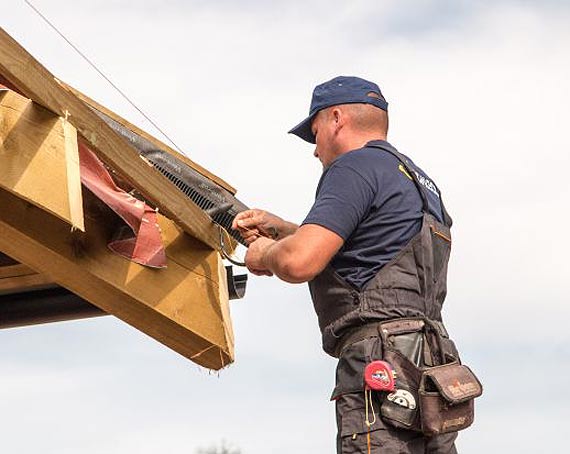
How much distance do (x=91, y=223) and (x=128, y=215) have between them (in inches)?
7.2

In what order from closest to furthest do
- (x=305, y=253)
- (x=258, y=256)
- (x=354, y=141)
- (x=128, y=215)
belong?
1. (x=305, y=253)
2. (x=258, y=256)
3. (x=354, y=141)
4. (x=128, y=215)

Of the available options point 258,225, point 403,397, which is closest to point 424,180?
point 258,225

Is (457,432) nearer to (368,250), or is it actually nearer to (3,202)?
(368,250)

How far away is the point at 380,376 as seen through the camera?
4.24 metres

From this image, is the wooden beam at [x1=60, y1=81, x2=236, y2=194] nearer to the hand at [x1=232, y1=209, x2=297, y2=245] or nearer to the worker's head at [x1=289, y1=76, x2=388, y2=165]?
the hand at [x1=232, y1=209, x2=297, y2=245]

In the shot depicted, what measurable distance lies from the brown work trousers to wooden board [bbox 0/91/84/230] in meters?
1.13

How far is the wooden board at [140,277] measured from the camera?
4695 mm

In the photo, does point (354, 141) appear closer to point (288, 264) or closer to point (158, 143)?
point (288, 264)

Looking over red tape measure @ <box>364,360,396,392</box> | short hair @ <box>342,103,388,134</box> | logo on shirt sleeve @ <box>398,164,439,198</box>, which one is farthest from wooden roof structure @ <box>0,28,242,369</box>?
red tape measure @ <box>364,360,396,392</box>

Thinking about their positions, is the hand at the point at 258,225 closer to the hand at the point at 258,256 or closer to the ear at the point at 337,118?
the hand at the point at 258,256

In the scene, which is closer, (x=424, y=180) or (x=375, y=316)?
(x=375, y=316)

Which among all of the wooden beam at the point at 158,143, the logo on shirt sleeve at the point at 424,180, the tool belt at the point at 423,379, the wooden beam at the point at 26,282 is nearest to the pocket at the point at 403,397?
the tool belt at the point at 423,379

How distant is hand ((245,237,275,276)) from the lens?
450cm

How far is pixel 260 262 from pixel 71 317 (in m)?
1.68
